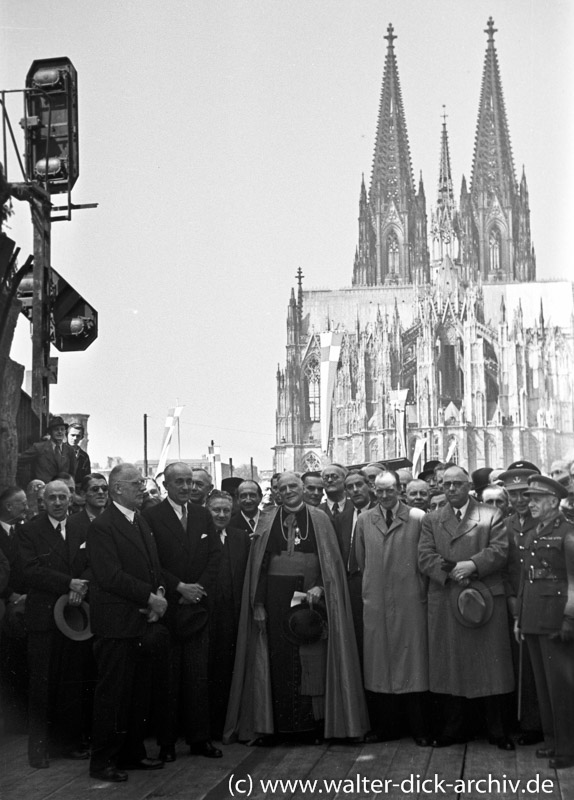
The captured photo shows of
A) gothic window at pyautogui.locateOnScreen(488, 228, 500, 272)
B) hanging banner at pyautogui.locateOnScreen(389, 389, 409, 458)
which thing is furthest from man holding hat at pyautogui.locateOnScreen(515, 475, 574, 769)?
gothic window at pyautogui.locateOnScreen(488, 228, 500, 272)

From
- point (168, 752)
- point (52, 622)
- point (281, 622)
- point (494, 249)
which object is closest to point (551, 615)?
point (281, 622)

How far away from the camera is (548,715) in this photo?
653 centimetres

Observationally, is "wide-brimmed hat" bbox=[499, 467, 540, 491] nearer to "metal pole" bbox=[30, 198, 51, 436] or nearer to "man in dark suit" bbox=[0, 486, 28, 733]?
"man in dark suit" bbox=[0, 486, 28, 733]

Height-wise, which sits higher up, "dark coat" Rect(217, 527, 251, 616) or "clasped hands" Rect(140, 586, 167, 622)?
"dark coat" Rect(217, 527, 251, 616)

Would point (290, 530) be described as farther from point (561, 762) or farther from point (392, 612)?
point (561, 762)

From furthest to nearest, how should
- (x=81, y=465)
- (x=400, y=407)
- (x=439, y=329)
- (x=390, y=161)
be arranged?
(x=390, y=161)
(x=439, y=329)
(x=400, y=407)
(x=81, y=465)

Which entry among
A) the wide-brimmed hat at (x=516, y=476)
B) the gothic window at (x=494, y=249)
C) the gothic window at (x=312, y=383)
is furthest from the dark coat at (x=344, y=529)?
the gothic window at (x=494, y=249)

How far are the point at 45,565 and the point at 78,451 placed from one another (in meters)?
3.07

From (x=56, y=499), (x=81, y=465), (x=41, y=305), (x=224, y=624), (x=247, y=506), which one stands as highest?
(x=41, y=305)

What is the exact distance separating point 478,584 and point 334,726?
1.31m

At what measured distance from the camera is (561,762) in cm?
625

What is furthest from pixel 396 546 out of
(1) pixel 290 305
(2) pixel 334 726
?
(1) pixel 290 305

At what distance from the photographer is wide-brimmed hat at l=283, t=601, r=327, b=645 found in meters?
7.02

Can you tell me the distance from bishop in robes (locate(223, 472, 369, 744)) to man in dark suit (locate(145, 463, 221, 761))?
0.36m
